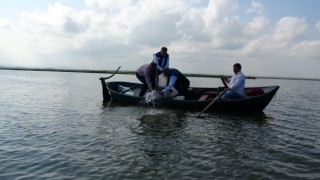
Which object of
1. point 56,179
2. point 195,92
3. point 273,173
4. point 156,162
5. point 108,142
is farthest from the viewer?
point 195,92

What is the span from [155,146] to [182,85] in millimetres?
9424

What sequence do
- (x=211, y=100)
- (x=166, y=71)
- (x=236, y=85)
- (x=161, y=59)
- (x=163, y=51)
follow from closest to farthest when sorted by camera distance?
(x=236, y=85), (x=211, y=100), (x=166, y=71), (x=163, y=51), (x=161, y=59)

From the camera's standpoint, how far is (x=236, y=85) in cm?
1705

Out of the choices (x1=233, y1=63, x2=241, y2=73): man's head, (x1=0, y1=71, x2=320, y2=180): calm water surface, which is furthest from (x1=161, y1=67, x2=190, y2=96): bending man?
(x1=233, y1=63, x2=241, y2=73): man's head

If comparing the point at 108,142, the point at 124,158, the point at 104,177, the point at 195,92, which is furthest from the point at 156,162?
the point at 195,92

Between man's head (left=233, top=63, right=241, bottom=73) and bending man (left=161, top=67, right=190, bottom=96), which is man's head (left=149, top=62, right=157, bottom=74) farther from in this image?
man's head (left=233, top=63, right=241, bottom=73)

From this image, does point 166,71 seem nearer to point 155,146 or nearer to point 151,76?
point 151,76

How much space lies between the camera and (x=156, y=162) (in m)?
8.73

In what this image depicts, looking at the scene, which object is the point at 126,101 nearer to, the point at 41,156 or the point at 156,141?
the point at 156,141

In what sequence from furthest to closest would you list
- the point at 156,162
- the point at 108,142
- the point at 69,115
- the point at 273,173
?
the point at 69,115 < the point at 108,142 < the point at 156,162 < the point at 273,173

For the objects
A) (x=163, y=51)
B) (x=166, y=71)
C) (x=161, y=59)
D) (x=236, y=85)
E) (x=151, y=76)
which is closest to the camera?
(x=236, y=85)

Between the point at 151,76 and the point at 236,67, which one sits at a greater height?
the point at 236,67

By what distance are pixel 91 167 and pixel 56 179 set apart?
1.02 metres

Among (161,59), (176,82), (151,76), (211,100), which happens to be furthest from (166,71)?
(211,100)
